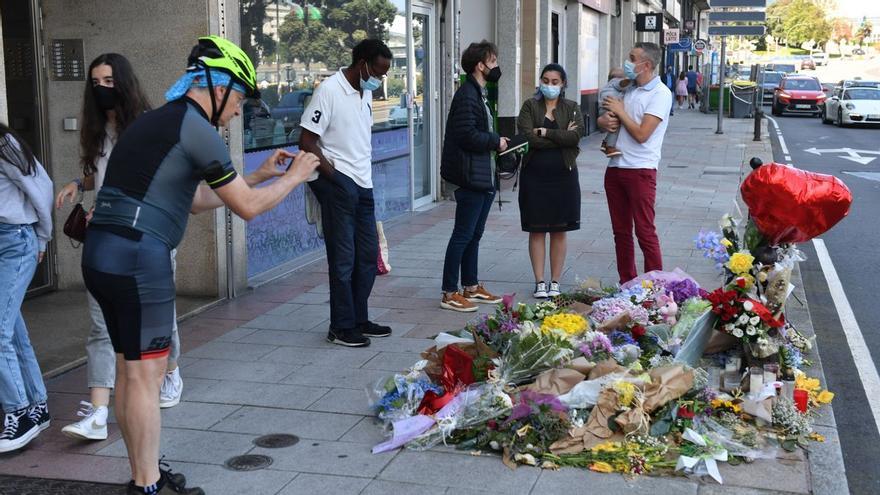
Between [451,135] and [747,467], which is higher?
[451,135]

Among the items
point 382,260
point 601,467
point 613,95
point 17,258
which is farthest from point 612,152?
point 17,258

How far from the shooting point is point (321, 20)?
10.0 metres

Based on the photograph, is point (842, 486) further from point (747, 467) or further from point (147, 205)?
point (147, 205)

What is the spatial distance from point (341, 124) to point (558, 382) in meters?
2.24

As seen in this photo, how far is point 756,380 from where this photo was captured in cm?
516

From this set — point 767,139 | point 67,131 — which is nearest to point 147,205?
point 67,131

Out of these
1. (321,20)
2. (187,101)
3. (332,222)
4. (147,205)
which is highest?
(321,20)

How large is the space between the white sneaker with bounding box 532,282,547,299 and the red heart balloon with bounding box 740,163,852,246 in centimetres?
239

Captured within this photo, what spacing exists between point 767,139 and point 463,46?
13582 millimetres

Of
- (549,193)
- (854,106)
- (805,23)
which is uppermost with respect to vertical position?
(805,23)

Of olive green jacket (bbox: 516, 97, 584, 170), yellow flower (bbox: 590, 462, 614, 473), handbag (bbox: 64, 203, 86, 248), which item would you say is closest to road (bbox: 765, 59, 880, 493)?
yellow flower (bbox: 590, 462, 614, 473)

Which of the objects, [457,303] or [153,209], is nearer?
[153,209]

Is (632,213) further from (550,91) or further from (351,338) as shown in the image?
(351,338)

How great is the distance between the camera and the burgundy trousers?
7469mm
